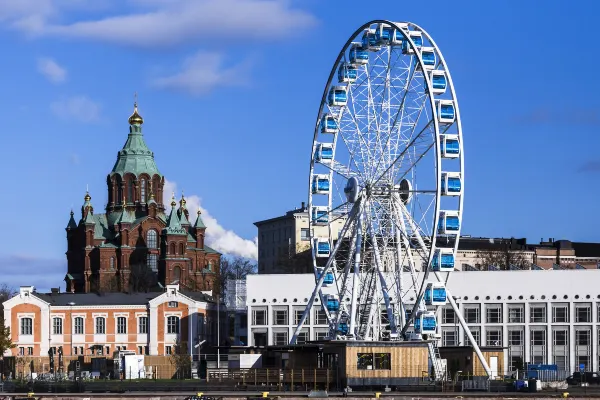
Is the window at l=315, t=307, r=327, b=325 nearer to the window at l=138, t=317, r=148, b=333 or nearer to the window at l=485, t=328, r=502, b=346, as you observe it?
the window at l=485, t=328, r=502, b=346

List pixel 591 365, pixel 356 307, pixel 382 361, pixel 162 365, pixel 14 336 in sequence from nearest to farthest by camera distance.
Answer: pixel 382 361, pixel 356 307, pixel 591 365, pixel 162 365, pixel 14 336

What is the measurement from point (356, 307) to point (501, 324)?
3451cm

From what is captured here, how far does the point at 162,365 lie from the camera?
142 m

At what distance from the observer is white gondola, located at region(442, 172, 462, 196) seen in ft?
302

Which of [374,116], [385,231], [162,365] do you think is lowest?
[162,365]

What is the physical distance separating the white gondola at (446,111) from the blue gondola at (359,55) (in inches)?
401

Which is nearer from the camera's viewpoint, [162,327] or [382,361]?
[382,361]

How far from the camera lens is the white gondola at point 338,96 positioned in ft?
335

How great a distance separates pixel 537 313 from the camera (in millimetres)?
130750

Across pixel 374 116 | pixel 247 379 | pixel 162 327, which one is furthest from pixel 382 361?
pixel 162 327

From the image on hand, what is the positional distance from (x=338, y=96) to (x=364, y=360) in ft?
67.0

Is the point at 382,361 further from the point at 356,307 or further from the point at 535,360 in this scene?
the point at 535,360

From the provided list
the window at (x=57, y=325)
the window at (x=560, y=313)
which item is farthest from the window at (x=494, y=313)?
the window at (x=57, y=325)

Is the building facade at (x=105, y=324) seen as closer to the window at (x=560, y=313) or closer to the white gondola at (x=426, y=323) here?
the window at (x=560, y=313)
